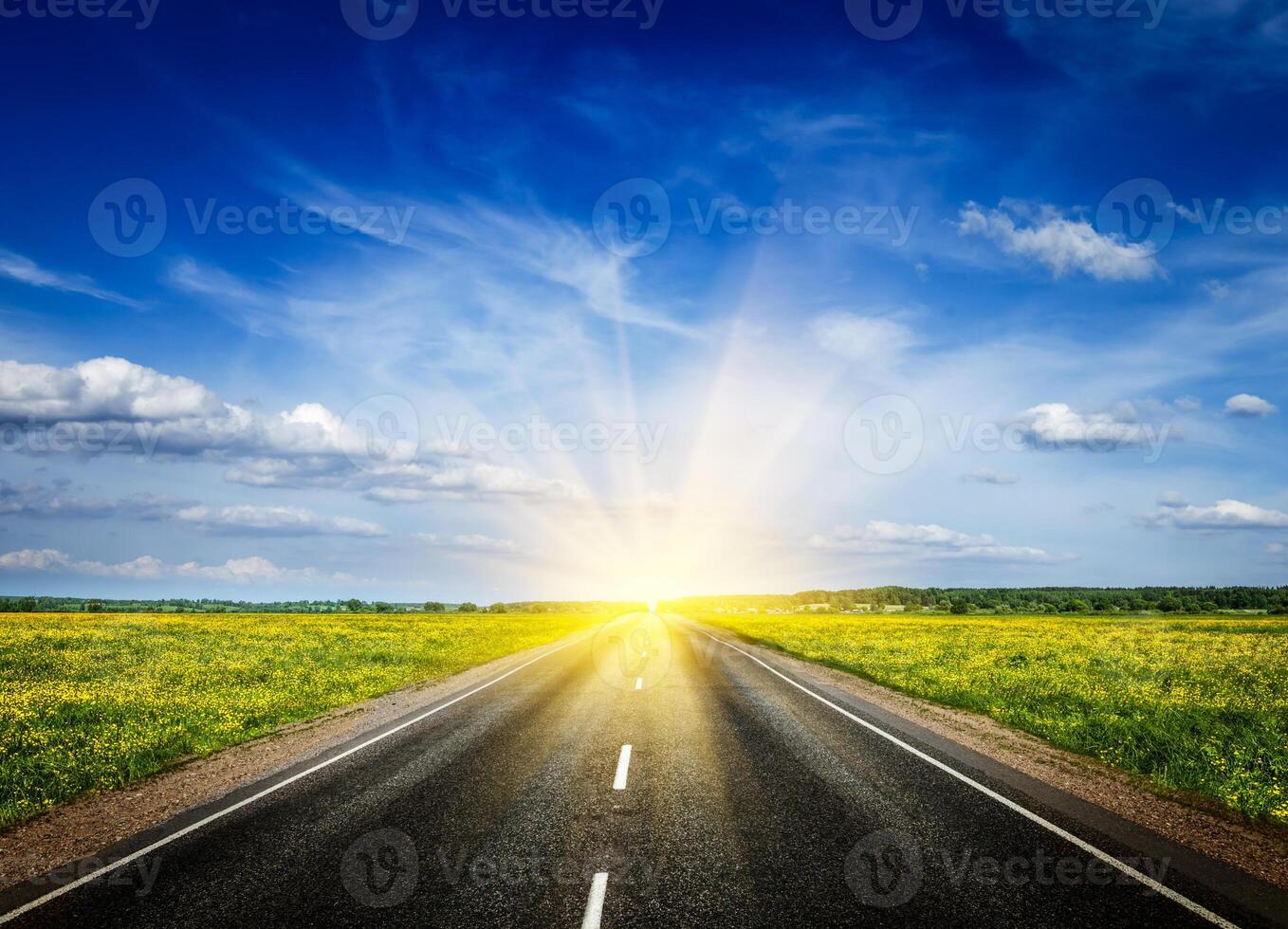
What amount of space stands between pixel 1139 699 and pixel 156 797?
18.6m

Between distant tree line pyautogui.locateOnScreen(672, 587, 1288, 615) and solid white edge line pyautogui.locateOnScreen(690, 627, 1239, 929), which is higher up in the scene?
solid white edge line pyautogui.locateOnScreen(690, 627, 1239, 929)

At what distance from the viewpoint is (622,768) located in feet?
29.6

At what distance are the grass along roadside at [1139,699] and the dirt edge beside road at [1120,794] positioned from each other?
49cm

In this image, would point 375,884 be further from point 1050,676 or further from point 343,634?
point 343,634

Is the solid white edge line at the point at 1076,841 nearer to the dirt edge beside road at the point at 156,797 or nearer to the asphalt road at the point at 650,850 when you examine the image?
the asphalt road at the point at 650,850

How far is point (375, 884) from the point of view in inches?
219

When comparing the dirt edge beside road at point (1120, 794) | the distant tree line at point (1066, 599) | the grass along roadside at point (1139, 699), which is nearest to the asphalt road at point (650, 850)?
the dirt edge beside road at point (1120, 794)

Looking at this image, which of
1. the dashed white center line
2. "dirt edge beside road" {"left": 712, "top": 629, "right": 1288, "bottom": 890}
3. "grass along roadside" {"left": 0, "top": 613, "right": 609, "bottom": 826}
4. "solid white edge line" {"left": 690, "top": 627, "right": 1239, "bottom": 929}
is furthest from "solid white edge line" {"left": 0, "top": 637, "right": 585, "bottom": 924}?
"dirt edge beside road" {"left": 712, "top": 629, "right": 1288, "bottom": 890}

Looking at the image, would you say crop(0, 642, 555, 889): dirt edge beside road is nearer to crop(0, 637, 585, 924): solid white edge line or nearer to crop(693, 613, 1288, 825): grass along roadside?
crop(0, 637, 585, 924): solid white edge line

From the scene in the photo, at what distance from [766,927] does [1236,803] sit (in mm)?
7272

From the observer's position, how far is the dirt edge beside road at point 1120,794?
6.47 meters

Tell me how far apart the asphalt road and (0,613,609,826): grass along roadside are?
3536 millimetres

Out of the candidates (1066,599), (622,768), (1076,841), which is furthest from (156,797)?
(1066,599)

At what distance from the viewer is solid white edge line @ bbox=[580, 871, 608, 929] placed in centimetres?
477
